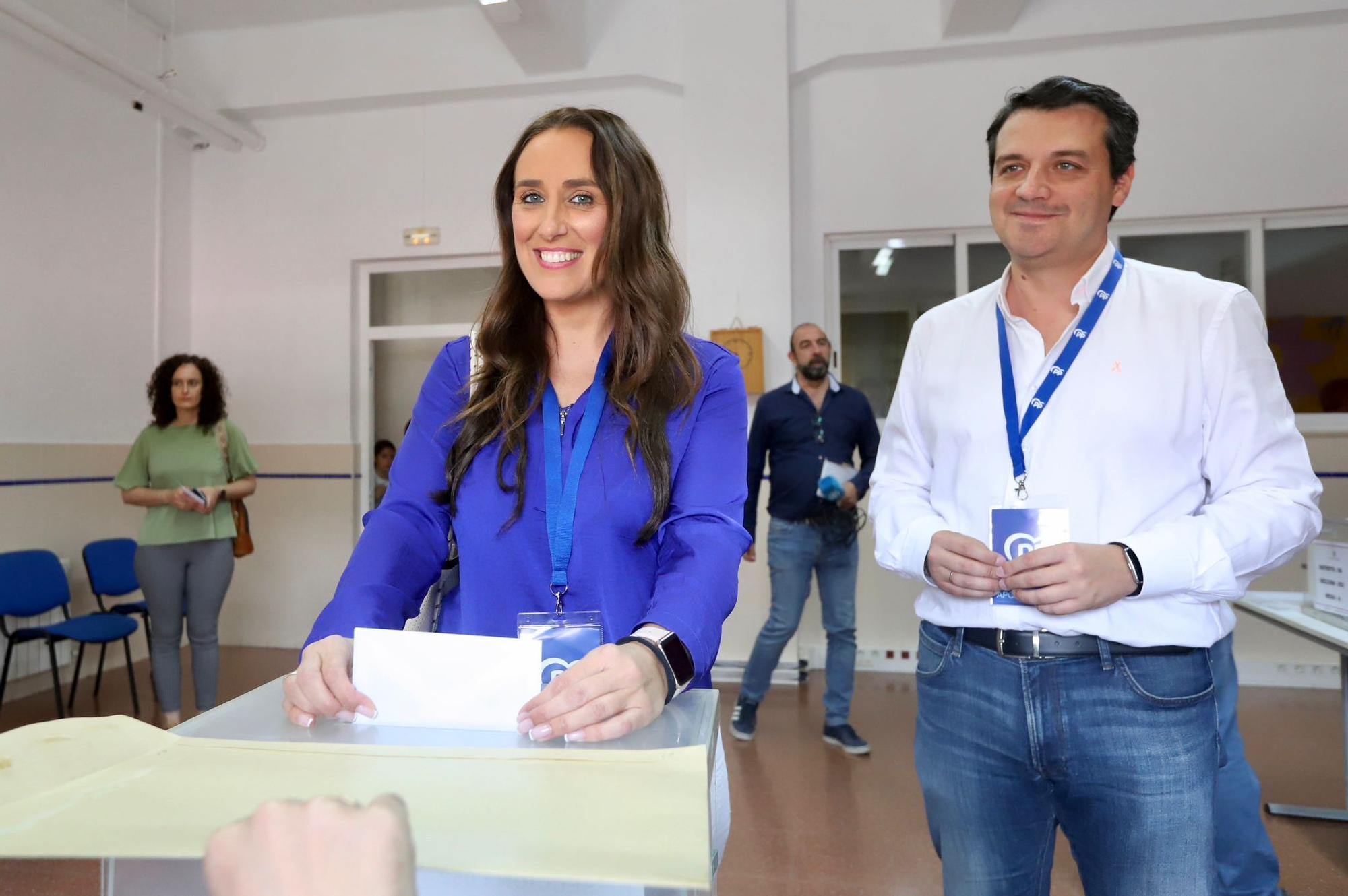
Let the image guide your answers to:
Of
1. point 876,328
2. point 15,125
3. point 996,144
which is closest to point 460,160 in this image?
point 15,125

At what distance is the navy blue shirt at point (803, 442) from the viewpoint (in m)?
3.84

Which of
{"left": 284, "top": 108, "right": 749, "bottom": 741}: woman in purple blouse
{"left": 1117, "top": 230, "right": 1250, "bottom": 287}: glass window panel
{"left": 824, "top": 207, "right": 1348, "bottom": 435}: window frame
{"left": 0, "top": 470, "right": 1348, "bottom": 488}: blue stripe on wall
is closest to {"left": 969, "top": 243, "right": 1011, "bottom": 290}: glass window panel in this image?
{"left": 824, "top": 207, "right": 1348, "bottom": 435}: window frame

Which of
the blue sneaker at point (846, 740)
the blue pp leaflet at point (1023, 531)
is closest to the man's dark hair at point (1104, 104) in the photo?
the blue pp leaflet at point (1023, 531)

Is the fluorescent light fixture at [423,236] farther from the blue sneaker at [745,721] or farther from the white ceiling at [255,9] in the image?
the blue sneaker at [745,721]

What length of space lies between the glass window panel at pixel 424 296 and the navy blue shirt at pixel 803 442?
2.73 m

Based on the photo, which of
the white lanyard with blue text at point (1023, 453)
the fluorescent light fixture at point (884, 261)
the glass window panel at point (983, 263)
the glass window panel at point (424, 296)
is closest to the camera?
the white lanyard with blue text at point (1023, 453)

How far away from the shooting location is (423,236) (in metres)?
5.50

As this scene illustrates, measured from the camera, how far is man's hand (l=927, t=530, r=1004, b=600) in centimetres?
121

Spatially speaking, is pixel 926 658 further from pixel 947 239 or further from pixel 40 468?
pixel 40 468

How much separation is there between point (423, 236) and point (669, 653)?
17.0ft

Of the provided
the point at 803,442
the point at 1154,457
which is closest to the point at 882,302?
the point at 803,442

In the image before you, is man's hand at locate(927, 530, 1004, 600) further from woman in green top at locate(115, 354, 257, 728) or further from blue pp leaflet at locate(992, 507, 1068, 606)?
woman in green top at locate(115, 354, 257, 728)

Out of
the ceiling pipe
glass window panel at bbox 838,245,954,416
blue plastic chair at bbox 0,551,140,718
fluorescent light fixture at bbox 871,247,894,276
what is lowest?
blue plastic chair at bbox 0,551,140,718

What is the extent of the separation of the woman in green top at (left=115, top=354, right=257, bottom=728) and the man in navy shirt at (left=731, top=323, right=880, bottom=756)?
8.02 ft
